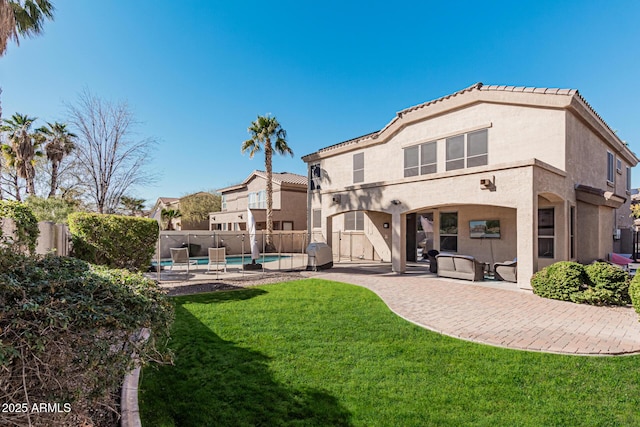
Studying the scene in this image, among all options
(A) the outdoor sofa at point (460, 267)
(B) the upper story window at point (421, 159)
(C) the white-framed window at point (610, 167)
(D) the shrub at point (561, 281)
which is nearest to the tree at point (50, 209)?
(B) the upper story window at point (421, 159)

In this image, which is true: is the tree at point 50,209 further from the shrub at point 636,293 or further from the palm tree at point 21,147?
the shrub at point 636,293

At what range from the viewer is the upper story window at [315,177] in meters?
22.3

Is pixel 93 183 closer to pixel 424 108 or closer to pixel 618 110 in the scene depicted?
pixel 424 108

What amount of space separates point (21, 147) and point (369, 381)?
26217mm

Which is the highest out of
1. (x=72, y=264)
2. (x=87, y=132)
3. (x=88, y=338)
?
(x=87, y=132)

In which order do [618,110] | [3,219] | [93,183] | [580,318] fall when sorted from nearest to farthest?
[3,219], [580,318], [93,183], [618,110]

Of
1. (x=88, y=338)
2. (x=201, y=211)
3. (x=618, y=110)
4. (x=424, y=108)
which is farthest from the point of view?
(x=201, y=211)

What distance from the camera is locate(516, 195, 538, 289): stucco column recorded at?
33.3 ft

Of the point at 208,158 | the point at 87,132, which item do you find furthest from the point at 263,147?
the point at 87,132

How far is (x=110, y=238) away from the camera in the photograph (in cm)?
1048

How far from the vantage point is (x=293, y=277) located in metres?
13.9

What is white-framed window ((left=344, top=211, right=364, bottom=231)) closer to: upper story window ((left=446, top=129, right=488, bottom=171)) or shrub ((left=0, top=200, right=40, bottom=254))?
upper story window ((left=446, top=129, right=488, bottom=171))

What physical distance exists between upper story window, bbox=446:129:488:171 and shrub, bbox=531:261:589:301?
5.66 metres

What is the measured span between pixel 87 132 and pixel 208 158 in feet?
36.9
